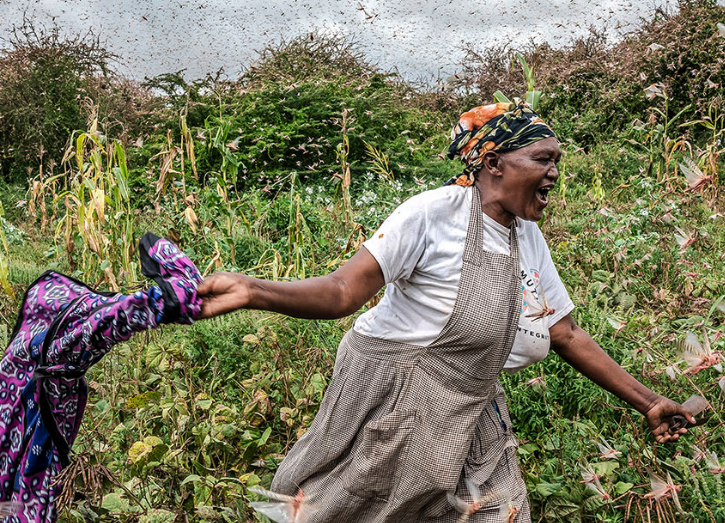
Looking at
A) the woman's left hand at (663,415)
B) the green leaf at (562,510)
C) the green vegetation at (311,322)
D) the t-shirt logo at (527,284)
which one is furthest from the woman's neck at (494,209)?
the green leaf at (562,510)

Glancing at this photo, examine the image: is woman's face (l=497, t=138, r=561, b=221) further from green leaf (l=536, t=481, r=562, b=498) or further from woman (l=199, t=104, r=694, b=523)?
green leaf (l=536, t=481, r=562, b=498)

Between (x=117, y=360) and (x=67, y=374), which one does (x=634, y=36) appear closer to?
(x=117, y=360)

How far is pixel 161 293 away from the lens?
1311 mm

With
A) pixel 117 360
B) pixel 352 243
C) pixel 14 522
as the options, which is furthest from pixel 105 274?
pixel 14 522

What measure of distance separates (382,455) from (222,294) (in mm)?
652

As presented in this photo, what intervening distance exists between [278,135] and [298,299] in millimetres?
5811

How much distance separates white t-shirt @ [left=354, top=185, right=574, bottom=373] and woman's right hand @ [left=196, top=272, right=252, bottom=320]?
1.36 feet

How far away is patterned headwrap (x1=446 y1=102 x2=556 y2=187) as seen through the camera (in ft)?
5.73

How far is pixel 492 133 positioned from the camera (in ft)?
5.83

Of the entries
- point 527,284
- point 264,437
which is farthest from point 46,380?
point 527,284

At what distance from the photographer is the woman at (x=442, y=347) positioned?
1.65m

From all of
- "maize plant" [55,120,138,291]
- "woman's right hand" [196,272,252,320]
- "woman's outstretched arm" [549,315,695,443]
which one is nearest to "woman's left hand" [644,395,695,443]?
"woman's outstretched arm" [549,315,695,443]

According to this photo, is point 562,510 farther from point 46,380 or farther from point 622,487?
point 46,380

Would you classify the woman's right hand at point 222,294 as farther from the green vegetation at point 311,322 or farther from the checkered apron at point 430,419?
the green vegetation at point 311,322
